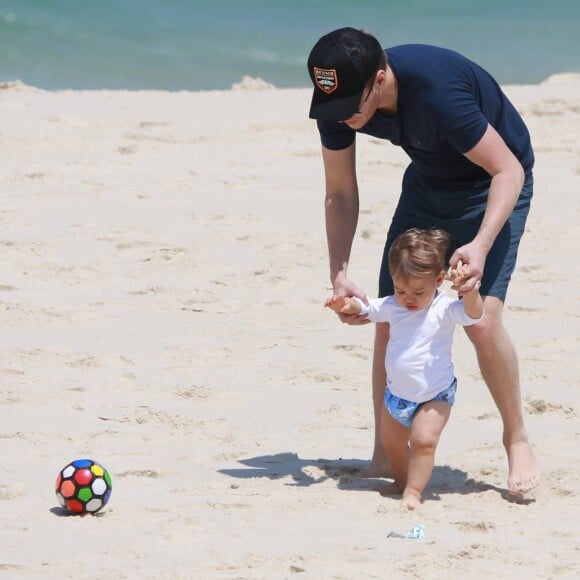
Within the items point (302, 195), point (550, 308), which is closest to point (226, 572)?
point (550, 308)

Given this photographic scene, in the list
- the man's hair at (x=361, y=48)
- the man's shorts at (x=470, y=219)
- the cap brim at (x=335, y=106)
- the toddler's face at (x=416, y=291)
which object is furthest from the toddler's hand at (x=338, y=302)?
the man's hair at (x=361, y=48)

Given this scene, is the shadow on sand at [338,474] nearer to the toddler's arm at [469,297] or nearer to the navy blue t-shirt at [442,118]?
the toddler's arm at [469,297]

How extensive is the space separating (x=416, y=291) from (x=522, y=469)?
2.45 ft

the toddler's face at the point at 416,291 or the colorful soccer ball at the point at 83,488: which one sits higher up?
the toddler's face at the point at 416,291

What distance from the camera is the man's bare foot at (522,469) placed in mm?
4016

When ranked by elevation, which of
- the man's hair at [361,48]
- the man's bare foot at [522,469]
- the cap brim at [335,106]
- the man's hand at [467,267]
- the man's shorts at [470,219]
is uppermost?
the man's hair at [361,48]

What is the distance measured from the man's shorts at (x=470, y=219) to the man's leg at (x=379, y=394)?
0.42 meters

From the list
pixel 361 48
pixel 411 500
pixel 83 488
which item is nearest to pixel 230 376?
pixel 411 500

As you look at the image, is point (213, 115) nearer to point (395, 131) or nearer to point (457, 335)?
point (457, 335)

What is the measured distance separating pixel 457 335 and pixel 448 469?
1.96 m

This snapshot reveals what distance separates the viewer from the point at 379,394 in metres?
4.44

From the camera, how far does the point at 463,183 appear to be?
161 inches

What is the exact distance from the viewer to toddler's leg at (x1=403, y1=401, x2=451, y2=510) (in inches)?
156

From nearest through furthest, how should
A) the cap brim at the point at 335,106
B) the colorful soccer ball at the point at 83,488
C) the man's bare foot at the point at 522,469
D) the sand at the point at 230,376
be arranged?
the sand at the point at 230,376 → the colorful soccer ball at the point at 83,488 → the cap brim at the point at 335,106 → the man's bare foot at the point at 522,469
